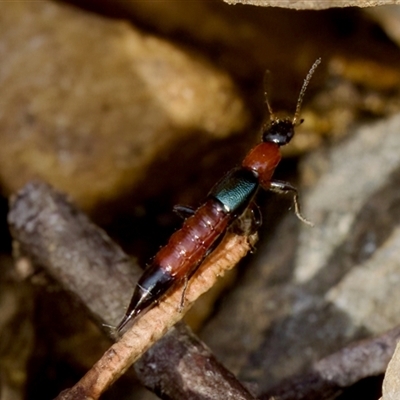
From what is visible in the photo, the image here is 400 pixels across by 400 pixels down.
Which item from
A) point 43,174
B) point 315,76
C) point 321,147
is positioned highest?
point 315,76

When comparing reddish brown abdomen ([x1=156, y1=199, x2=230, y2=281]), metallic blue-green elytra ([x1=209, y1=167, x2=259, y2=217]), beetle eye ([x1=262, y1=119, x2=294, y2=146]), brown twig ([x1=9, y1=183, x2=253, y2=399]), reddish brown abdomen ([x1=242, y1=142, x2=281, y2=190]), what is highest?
beetle eye ([x1=262, y1=119, x2=294, y2=146])

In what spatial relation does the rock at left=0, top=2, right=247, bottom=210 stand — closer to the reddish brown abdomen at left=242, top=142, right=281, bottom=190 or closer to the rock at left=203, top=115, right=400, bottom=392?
the rock at left=203, top=115, right=400, bottom=392

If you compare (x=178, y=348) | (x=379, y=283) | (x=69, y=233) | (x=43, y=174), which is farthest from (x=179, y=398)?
(x=43, y=174)

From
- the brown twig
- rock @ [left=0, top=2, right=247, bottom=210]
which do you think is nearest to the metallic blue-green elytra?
the brown twig

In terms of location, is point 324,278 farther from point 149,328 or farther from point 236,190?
point 149,328

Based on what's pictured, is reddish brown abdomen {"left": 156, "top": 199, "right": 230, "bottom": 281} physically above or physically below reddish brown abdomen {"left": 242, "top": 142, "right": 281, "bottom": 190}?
below

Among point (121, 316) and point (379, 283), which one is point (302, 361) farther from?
point (121, 316)

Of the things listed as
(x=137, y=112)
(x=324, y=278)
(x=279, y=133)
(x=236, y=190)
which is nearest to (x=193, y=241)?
(x=236, y=190)
